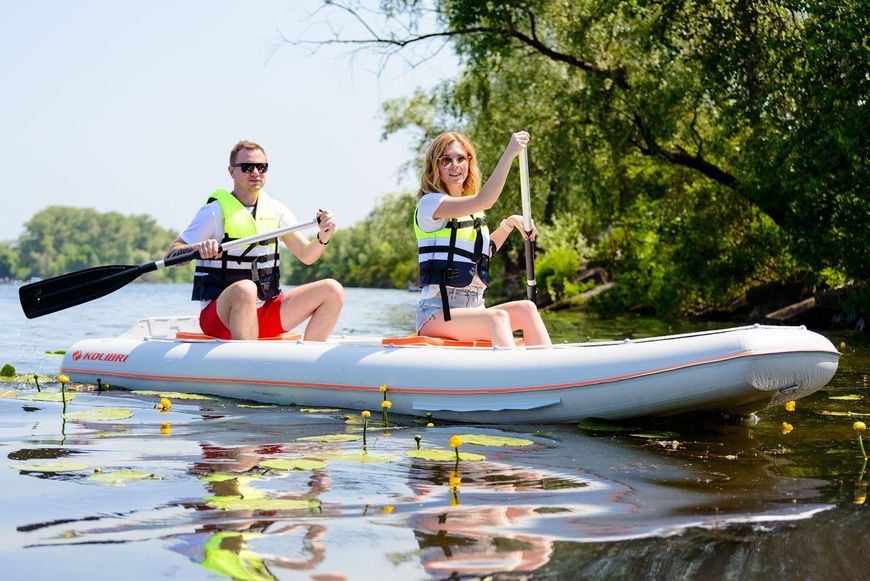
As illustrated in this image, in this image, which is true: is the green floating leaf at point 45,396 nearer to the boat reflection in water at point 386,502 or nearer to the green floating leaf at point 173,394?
the green floating leaf at point 173,394

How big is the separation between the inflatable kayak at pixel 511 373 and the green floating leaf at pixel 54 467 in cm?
197

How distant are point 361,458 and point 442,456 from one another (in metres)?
0.32

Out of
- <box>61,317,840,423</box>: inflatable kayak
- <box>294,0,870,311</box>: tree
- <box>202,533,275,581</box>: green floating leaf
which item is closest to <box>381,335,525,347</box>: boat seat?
<box>61,317,840,423</box>: inflatable kayak

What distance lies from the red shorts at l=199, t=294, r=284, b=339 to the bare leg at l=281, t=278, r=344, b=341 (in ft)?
0.16

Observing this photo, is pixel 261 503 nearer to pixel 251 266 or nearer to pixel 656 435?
pixel 656 435

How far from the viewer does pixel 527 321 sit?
18.0 feet

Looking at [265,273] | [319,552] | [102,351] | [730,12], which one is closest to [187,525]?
[319,552]

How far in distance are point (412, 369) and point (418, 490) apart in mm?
1967

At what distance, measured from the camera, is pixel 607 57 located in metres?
14.1

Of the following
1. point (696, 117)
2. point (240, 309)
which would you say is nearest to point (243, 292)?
point (240, 309)

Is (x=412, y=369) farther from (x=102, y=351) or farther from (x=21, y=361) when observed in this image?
(x=21, y=361)

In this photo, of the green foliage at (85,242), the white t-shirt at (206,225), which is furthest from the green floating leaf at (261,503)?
the green foliage at (85,242)

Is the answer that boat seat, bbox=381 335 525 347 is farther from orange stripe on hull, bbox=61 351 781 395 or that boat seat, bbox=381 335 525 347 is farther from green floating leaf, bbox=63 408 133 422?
green floating leaf, bbox=63 408 133 422

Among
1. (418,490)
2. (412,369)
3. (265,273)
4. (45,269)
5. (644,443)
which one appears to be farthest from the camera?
(45,269)
